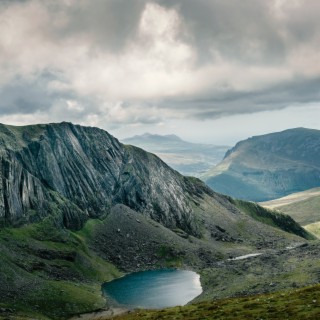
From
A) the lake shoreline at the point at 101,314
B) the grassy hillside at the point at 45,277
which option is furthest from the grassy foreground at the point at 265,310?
the grassy hillside at the point at 45,277

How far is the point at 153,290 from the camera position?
169125mm

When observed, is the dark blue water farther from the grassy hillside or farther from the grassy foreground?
the grassy foreground

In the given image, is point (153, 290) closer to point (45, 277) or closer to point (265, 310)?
point (45, 277)

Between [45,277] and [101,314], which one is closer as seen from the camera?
[101,314]

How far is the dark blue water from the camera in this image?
150 m

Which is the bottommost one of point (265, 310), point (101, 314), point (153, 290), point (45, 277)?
point (153, 290)

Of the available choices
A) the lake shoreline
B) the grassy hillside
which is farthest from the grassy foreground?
the grassy hillside

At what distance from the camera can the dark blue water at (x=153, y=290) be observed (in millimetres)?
150250

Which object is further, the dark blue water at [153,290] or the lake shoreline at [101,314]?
the dark blue water at [153,290]

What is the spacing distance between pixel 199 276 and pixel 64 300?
76.0 meters

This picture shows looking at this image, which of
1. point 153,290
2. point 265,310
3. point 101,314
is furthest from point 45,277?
point 265,310

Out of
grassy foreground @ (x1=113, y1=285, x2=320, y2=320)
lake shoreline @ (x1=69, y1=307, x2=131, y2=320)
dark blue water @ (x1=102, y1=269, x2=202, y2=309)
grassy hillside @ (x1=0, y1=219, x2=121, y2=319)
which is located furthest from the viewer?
dark blue water @ (x1=102, y1=269, x2=202, y2=309)

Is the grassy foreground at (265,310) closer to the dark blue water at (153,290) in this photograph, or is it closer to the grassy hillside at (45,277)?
the grassy hillside at (45,277)

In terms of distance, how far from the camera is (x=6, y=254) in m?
162
